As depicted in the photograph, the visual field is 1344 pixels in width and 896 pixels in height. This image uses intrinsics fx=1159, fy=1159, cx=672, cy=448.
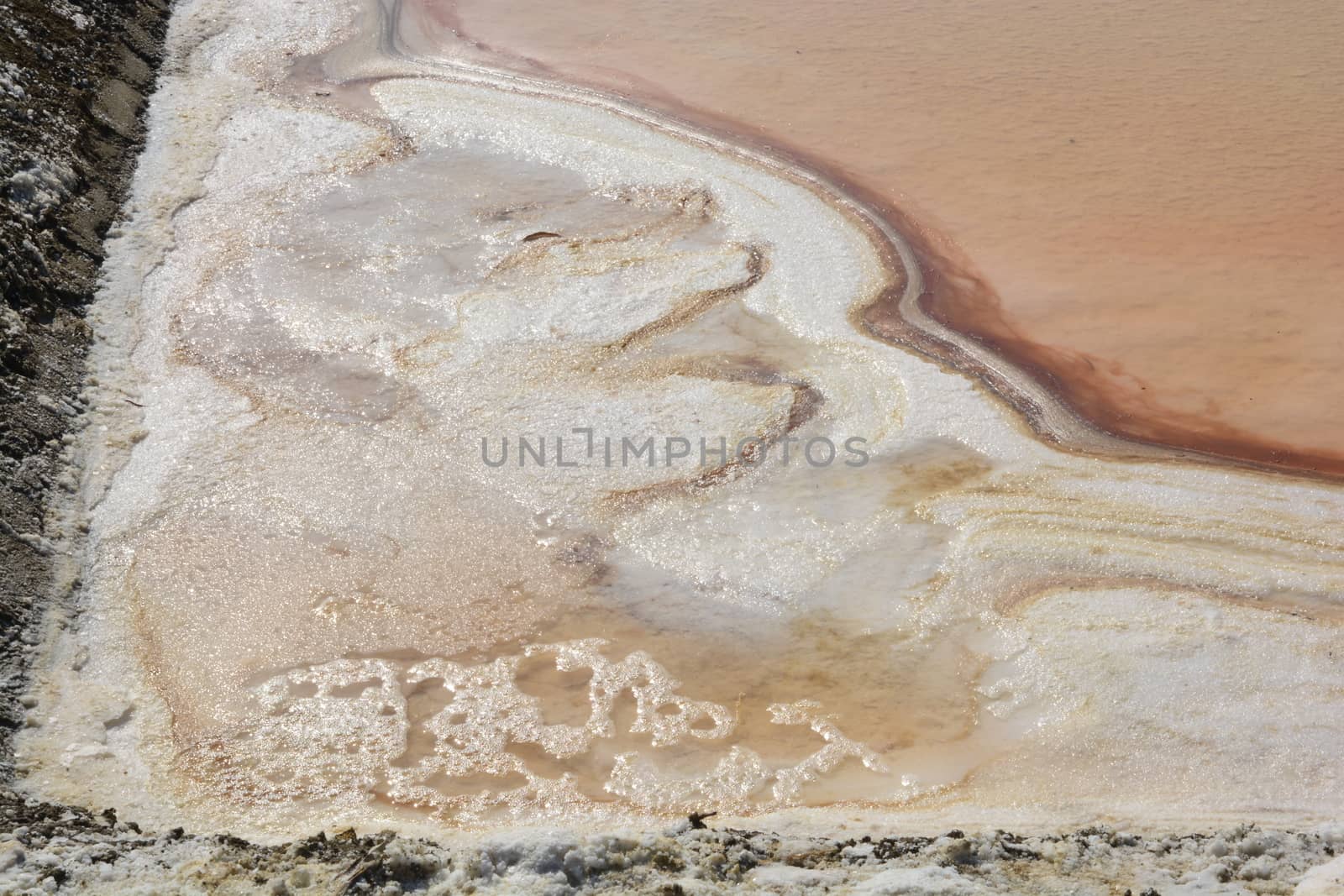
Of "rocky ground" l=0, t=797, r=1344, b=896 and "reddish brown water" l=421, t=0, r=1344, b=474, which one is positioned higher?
"reddish brown water" l=421, t=0, r=1344, b=474

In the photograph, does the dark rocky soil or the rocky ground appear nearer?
the rocky ground

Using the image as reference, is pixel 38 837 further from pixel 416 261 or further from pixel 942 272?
pixel 942 272

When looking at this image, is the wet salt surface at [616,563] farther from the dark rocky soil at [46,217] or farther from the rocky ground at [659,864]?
the rocky ground at [659,864]

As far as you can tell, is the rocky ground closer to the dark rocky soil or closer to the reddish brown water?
the dark rocky soil

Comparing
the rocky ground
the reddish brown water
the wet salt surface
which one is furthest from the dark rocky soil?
the reddish brown water

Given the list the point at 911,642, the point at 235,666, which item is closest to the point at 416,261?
the point at 235,666
